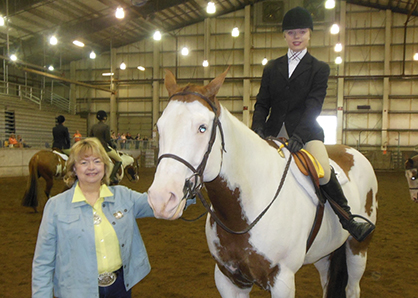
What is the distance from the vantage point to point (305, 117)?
209 centimetres

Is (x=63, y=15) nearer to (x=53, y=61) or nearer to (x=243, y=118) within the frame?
(x=53, y=61)

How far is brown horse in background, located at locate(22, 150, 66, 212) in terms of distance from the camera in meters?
6.37

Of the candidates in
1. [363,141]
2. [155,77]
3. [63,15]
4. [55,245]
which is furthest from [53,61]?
[55,245]

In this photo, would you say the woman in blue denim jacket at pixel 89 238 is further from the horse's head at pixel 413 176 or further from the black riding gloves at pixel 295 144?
the horse's head at pixel 413 176

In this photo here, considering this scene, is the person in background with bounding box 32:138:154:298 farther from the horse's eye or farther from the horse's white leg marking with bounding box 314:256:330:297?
the horse's white leg marking with bounding box 314:256:330:297

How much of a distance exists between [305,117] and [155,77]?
20921mm

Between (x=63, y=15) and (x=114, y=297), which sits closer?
(x=114, y=297)

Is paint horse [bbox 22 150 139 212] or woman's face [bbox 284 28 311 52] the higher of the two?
woman's face [bbox 284 28 311 52]

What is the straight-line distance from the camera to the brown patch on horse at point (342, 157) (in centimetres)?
270

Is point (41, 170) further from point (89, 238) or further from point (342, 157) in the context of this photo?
point (342, 157)

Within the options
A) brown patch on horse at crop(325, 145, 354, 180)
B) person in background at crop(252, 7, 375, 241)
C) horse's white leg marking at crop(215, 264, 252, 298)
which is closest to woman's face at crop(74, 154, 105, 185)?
→ horse's white leg marking at crop(215, 264, 252, 298)

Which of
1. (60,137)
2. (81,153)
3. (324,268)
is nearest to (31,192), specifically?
(60,137)

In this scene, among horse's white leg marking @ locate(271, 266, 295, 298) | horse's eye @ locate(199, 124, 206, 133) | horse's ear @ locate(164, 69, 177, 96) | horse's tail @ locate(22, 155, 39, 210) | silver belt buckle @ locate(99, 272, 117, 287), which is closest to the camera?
horse's eye @ locate(199, 124, 206, 133)

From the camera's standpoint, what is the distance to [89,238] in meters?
1.80
